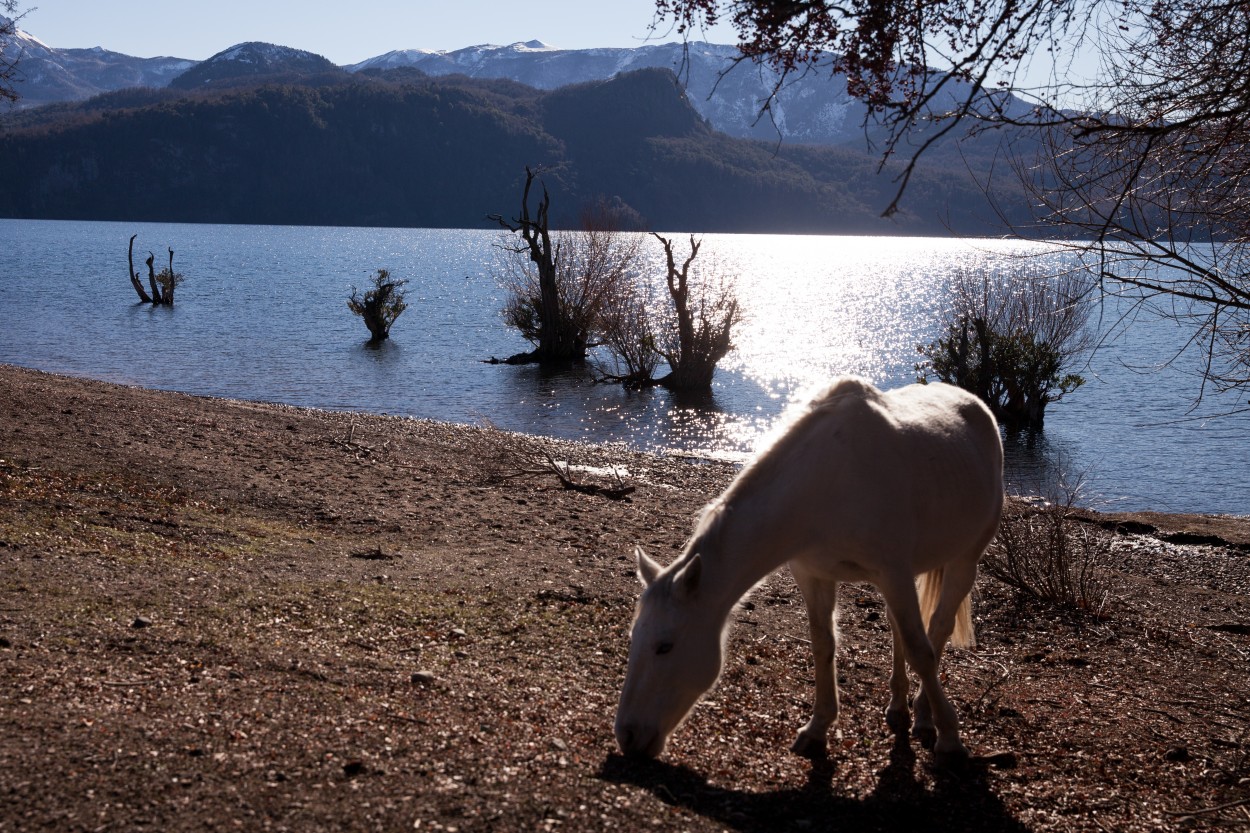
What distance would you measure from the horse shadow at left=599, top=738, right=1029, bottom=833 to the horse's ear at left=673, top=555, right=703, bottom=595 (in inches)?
35.6

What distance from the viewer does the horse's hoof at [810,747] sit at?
5305 millimetres

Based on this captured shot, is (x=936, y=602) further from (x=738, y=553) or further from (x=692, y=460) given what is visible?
(x=692, y=460)

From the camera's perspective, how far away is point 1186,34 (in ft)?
15.8

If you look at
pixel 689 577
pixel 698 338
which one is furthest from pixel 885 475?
pixel 698 338

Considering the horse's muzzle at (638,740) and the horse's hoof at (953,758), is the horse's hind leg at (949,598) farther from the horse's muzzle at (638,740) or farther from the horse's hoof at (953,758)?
the horse's muzzle at (638,740)

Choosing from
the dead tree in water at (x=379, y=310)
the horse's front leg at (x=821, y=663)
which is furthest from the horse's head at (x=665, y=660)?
the dead tree in water at (x=379, y=310)

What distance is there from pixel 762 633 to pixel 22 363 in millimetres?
33581

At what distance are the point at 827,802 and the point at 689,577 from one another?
4.38 feet

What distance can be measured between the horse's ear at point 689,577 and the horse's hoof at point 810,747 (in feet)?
4.75

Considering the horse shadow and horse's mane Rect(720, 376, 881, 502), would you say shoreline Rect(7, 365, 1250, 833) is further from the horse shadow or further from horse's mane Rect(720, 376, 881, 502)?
horse's mane Rect(720, 376, 881, 502)

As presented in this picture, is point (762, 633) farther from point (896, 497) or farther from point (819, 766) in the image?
point (896, 497)

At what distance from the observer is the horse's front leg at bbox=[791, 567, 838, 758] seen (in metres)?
5.31

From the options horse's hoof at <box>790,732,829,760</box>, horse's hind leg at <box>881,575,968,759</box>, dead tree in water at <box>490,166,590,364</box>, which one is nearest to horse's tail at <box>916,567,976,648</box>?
horse's hind leg at <box>881,575,968,759</box>

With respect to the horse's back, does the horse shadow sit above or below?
below
